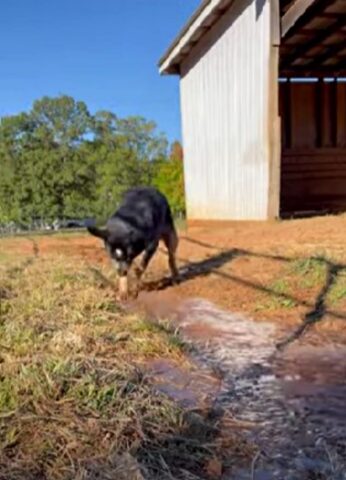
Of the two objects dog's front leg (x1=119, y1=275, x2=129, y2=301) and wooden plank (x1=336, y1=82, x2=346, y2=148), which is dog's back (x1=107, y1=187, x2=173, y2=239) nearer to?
dog's front leg (x1=119, y1=275, x2=129, y2=301)

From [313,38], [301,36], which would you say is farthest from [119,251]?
[313,38]

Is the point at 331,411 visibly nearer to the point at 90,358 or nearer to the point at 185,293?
the point at 90,358

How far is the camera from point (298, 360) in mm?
4422

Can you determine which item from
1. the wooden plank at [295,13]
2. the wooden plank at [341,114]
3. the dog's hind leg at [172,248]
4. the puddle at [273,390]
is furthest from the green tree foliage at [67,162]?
the puddle at [273,390]

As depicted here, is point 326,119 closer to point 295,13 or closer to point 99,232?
point 295,13

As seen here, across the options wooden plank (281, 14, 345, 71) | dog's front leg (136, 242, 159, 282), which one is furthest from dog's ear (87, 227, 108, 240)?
wooden plank (281, 14, 345, 71)

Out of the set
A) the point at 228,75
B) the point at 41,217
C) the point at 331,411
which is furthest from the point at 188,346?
the point at 41,217

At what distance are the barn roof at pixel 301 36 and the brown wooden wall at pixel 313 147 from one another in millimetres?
491

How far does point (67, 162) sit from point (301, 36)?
38.1m

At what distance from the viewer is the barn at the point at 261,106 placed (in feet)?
36.8

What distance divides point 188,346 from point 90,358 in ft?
3.47

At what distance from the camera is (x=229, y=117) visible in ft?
41.4

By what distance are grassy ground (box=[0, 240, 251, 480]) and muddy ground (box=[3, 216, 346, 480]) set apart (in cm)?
22

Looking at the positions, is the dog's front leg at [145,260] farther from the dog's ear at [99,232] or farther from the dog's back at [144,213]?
the dog's ear at [99,232]
